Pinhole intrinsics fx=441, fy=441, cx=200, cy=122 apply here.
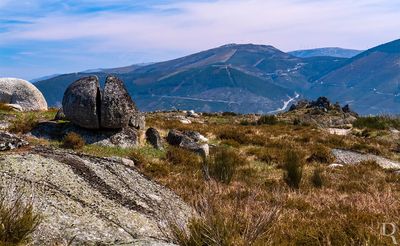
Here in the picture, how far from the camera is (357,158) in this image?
24562 mm

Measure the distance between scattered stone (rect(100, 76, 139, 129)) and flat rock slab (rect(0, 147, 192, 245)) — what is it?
22.6 ft

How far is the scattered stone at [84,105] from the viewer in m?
20.0

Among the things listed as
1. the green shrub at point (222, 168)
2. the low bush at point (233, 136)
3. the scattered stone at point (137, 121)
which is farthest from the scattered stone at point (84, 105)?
the low bush at point (233, 136)

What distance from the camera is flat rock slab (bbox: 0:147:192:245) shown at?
7.98 m

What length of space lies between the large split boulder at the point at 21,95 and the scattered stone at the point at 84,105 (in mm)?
16394

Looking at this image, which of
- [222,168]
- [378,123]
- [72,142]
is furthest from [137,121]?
[378,123]

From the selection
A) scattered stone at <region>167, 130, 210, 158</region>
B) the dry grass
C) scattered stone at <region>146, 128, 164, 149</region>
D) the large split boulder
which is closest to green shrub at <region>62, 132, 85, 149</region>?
the dry grass

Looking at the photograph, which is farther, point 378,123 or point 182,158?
point 378,123

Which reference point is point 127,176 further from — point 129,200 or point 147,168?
point 147,168

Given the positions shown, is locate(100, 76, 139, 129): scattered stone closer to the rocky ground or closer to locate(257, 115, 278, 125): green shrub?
the rocky ground

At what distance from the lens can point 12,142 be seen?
1297 cm

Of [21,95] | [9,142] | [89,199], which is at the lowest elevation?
[89,199]

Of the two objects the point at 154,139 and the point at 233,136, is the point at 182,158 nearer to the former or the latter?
the point at 154,139

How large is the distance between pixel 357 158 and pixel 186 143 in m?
9.81
